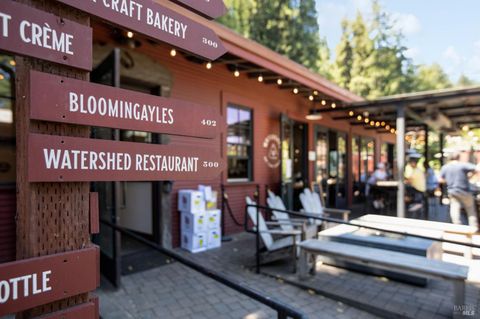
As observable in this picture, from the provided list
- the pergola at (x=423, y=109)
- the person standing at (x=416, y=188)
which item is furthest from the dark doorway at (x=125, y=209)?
the person standing at (x=416, y=188)

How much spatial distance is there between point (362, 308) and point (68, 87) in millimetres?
3351

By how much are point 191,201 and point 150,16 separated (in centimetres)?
383

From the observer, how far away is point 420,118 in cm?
804

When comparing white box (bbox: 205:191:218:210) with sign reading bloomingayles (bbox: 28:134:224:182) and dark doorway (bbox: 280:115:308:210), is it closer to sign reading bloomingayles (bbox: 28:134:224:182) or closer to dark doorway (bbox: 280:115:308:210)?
dark doorway (bbox: 280:115:308:210)

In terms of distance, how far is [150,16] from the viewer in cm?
143

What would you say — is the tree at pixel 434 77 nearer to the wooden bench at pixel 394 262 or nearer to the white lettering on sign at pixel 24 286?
the wooden bench at pixel 394 262

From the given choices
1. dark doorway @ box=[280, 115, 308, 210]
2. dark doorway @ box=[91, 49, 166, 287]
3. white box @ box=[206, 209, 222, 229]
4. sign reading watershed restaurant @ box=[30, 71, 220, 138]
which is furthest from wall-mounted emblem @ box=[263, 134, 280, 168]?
sign reading watershed restaurant @ box=[30, 71, 220, 138]

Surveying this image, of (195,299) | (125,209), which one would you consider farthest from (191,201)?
(195,299)

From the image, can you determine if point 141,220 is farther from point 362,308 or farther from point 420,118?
point 420,118

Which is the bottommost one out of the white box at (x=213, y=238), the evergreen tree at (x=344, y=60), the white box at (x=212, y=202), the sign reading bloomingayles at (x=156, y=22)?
the white box at (x=213, y=238)

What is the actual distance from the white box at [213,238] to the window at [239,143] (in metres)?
1.41

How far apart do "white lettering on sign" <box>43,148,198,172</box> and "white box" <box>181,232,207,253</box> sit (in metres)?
3.72

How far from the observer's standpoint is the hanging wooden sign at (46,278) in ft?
3.21

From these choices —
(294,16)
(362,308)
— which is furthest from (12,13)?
(294,16)
